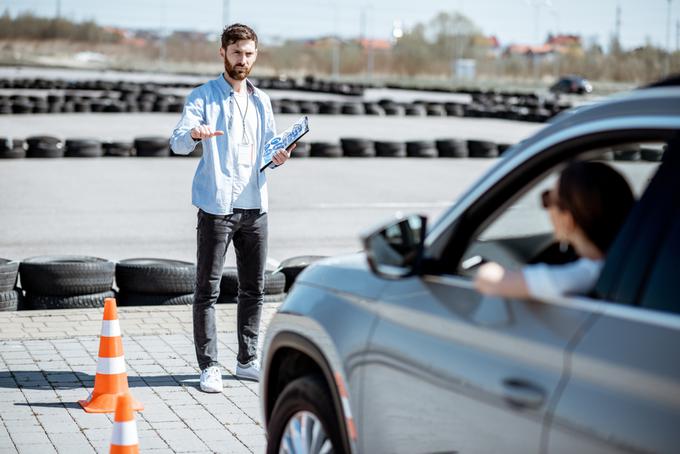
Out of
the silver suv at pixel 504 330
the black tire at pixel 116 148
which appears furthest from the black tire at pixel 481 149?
the silver suv at pixel 504 330

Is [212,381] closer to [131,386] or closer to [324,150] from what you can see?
[131,386]

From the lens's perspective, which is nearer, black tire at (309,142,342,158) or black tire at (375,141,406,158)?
black tire at (309,142,342,158)

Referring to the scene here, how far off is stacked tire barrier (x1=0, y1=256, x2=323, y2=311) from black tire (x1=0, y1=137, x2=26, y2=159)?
12574mm

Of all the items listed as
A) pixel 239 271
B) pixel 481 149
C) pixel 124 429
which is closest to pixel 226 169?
pixel 239 271

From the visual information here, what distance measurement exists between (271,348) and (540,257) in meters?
1.26

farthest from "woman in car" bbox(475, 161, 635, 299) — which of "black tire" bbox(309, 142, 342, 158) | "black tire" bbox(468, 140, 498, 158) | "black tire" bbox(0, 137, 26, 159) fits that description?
"black tire" bbox(468, 140, 498, 158)

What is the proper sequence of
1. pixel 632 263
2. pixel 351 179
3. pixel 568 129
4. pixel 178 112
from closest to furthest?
pixel 632 263 < pixel 568 129 < pixel 351 179 < pixel 178 112

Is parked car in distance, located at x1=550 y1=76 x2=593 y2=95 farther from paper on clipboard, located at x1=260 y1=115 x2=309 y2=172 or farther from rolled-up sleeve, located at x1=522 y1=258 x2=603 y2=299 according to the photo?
rolled-up sleeve, located at x1=522 y1=258 x2=603 y2=299

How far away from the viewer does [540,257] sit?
12.6 feet

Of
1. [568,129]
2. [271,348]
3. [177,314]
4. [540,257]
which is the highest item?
[568,129]

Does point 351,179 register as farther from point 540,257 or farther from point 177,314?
point 540,257

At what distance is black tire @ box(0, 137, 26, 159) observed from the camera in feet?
70.2

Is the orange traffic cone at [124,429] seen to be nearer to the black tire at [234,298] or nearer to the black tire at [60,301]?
the black tire at [60,301]

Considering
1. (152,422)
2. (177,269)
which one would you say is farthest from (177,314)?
(152,422)
